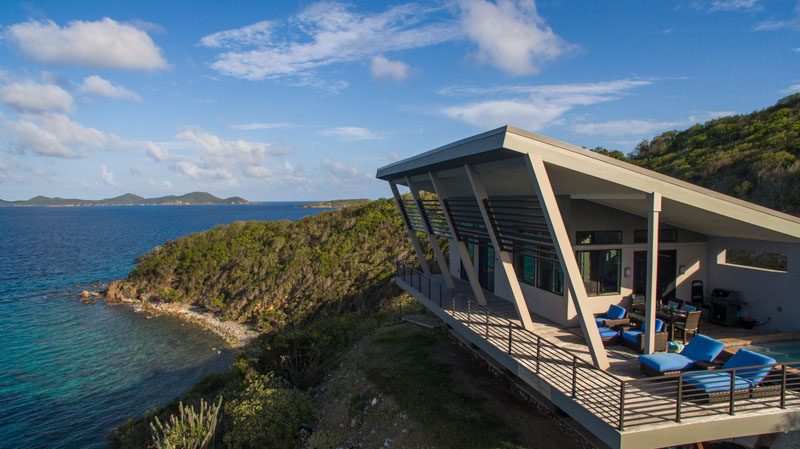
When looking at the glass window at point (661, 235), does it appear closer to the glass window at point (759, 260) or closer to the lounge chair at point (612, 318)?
the lounge chair at point (612, 318)

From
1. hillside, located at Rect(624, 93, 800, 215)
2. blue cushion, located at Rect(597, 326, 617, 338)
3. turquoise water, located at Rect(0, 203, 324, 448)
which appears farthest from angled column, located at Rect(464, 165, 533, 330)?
hillside, located at Rect(624, 93, 800, 215)

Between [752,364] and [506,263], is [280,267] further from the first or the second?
[752,364]

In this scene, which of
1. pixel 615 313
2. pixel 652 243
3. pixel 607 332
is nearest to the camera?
pixel 652 243

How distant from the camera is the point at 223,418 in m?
15.6

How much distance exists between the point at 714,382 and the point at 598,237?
5281 mm

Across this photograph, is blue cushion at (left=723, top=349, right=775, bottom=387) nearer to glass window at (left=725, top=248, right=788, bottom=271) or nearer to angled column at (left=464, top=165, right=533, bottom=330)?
angled column at (left=464, top=165, right=533, bottom=330)

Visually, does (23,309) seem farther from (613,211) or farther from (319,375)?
(613,211)

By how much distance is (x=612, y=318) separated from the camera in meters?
11.8

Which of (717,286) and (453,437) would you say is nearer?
(453,437)

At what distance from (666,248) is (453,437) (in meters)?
7.68

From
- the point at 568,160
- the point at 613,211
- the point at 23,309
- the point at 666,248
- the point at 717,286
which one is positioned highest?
the point at 568,160

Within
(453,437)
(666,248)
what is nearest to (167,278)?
(453,437)

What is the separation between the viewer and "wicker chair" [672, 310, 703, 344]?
10695 mm

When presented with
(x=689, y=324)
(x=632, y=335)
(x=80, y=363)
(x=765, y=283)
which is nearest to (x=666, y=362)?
(x=632, y=335)
